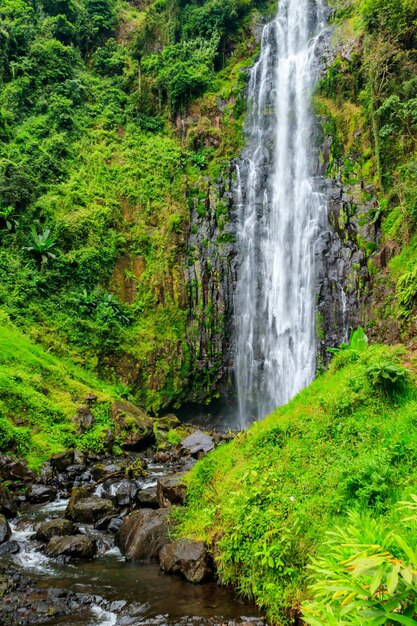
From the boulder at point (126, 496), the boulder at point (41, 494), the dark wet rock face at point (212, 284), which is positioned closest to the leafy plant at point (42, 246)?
the dark wet rock face at point (212, 284)

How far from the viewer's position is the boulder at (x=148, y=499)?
921cm

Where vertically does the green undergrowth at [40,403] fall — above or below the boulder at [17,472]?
above

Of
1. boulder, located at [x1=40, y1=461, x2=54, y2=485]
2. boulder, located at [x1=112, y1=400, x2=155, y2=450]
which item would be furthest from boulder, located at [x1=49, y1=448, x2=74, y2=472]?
boulder, located at [x1=112, y1=400, x2=155, y2=450]

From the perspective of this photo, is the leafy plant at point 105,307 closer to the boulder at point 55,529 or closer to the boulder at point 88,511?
the boulder at point 88,511

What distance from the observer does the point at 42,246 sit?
20844 millimetres

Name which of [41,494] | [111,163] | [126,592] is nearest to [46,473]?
[41,494]

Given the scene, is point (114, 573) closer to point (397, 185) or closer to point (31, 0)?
point (397, 185)

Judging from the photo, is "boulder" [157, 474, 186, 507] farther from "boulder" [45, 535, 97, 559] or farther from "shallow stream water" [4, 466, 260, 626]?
"boulder" [45, 535, 97, 559]

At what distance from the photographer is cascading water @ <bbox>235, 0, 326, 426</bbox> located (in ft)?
69.9

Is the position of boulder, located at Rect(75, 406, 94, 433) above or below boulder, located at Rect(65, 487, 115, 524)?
above

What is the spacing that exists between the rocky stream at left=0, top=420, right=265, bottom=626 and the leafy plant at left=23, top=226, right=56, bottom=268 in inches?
449

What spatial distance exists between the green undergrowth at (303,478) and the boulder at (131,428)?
7.25 m

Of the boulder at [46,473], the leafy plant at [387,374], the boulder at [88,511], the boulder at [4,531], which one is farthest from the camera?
the boulder at [46,473]

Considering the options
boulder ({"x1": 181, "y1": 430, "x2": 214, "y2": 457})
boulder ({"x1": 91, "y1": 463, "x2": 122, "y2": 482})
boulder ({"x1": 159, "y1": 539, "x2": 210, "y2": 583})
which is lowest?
boulder ({"x1": 181, "y1": 430, "x2": 214, "y2": 457})
